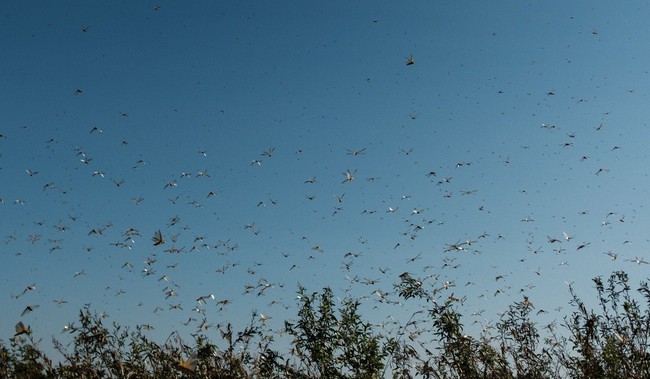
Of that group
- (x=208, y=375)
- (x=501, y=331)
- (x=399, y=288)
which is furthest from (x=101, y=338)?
(x=501, y=331)

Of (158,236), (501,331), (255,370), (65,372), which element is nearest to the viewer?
(65,372)

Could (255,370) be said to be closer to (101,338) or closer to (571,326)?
(101,338)

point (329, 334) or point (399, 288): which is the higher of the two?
point (399, 288)

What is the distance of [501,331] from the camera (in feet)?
32.6

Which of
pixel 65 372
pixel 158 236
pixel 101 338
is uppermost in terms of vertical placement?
pixel 158 236

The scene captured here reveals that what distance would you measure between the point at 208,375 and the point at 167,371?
74 cm

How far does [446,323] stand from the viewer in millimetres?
8719

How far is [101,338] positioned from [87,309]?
0.61 meters

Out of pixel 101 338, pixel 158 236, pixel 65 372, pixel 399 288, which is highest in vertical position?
pixel 158 236

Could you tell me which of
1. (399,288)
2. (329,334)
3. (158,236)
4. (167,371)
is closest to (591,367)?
(399,288)

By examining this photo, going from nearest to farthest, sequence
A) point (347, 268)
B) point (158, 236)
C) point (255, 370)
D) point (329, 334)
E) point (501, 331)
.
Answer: point (255, 370)
point (329, 334)
point (501, 331)
point (158, 236)
point (347, 268)

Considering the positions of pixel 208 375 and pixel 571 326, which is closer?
pixel 208 375

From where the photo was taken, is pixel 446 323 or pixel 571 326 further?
pixel 571 326

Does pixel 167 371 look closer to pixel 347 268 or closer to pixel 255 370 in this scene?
pixel 255 370
